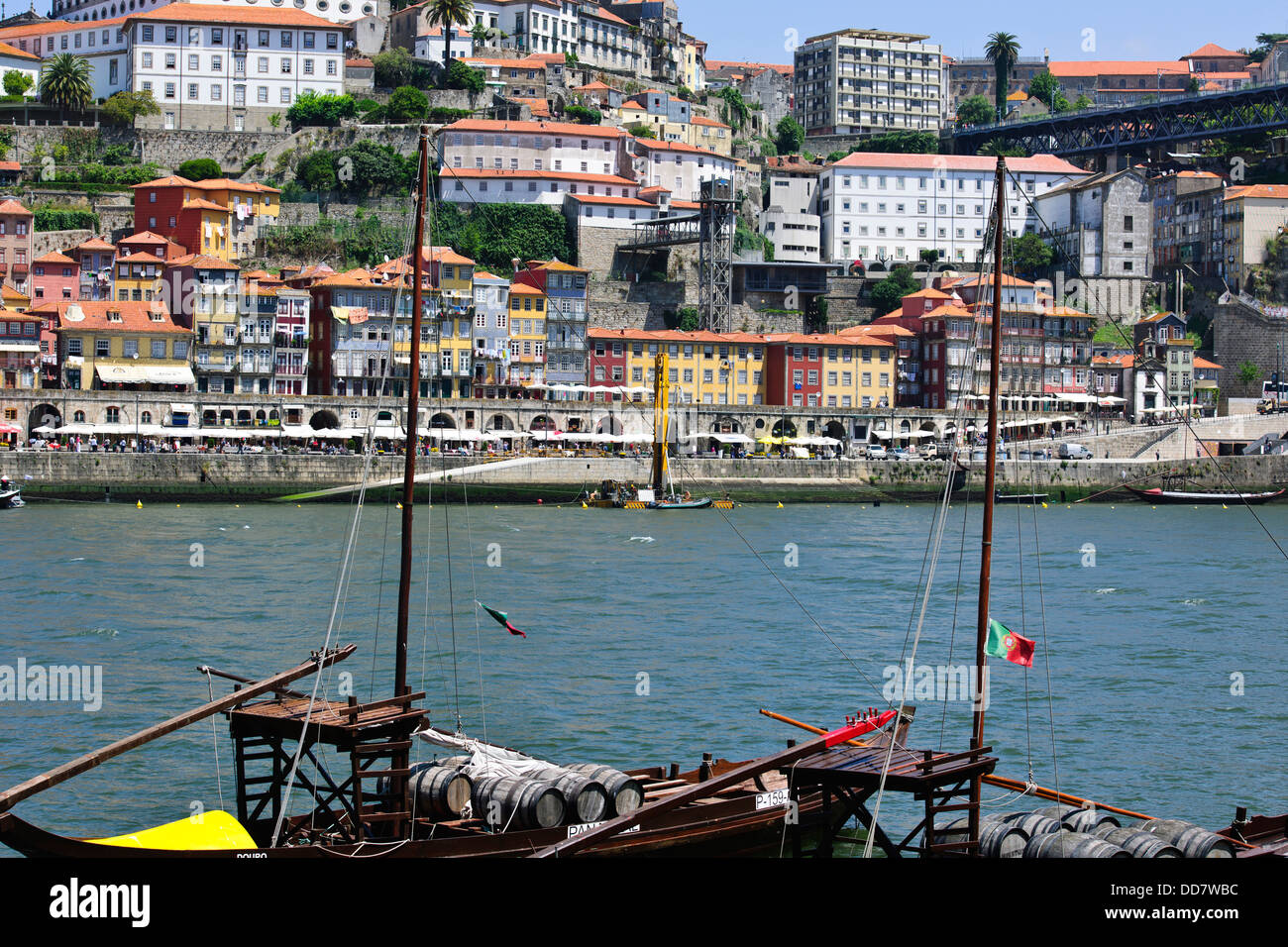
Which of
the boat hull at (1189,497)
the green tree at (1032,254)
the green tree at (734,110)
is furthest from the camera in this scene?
the green tree at (734,110)

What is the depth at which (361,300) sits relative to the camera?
7219 centimetres

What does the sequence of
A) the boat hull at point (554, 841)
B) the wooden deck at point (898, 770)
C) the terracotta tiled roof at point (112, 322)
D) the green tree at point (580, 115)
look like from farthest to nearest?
1. the green tree at point (580, 115)
2. the terracotta tiled roof at point (112, 322)
3. the wooden deck at point (898, 770)
4. the boat hull at point (554, 841)

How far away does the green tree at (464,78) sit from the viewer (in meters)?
95.2

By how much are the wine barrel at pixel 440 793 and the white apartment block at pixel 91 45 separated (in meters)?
86.6

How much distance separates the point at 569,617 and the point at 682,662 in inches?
216

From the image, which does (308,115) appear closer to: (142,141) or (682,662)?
(142,141)

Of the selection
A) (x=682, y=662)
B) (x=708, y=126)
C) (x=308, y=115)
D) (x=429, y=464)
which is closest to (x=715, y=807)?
(x=682, y=662)

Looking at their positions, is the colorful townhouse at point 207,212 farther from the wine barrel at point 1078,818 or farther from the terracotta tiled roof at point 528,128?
the wine barrel at point 1078,818

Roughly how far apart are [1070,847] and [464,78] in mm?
86945

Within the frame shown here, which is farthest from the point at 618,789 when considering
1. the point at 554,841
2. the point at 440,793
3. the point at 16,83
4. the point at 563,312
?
the point at 16,83

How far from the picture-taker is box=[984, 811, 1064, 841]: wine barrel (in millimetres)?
14047

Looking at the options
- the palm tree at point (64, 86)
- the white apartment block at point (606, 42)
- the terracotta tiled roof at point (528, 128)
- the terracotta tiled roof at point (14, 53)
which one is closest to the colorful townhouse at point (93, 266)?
the palm tree at point (64, 86)

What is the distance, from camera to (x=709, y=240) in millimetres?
83812

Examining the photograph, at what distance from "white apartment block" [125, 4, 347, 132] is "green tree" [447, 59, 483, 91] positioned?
22.4ft
